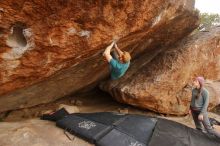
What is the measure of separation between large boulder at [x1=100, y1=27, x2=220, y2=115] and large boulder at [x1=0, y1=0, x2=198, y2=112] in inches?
42.1

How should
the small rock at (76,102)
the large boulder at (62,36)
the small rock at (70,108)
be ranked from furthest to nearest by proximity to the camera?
the small rock at (76,102) → the small rock at (70,108) → the large boulder at (62,36)

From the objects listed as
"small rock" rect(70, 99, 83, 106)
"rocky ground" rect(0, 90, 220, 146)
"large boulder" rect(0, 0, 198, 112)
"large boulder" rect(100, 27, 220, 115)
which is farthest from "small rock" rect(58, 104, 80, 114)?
"large boulder" rect(100, 27, 220, 115)

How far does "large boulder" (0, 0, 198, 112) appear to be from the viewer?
496 centimetres

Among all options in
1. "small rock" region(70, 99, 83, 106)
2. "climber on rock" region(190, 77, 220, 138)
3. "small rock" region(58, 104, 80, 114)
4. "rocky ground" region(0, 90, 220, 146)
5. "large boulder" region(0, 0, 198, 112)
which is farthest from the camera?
"small rock" region(70, 99, 83, 106)

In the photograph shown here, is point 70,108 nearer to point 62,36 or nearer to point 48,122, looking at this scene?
point 48,122

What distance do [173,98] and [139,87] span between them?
1182 mm

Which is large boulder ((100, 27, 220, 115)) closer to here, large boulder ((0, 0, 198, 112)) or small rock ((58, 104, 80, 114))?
large boulder ((0, 0, 198, 112))

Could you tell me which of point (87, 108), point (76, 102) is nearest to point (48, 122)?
point (87, 108)

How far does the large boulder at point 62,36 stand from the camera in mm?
4957

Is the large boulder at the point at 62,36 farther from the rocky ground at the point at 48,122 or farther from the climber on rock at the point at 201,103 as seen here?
the climber on rock at the point at 201,103

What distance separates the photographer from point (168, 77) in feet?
29.0

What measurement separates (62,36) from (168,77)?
4388mm

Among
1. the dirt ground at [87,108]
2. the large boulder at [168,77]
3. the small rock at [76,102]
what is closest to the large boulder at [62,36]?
the dirt ground at [87,108]

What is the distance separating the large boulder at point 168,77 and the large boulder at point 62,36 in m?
1.07
